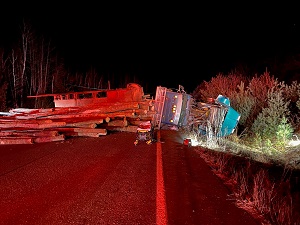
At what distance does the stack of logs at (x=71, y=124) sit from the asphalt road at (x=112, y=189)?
2.18 metres

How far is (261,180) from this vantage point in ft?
17.1

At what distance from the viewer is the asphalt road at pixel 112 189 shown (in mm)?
3947

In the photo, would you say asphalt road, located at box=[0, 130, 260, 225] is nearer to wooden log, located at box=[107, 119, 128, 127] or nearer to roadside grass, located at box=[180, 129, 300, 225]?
roadside grass, located at box=[180, 129, 300, 225]

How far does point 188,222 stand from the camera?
3748 mm

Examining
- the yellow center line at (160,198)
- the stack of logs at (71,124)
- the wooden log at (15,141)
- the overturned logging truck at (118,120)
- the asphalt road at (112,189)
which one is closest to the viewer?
the yellow center line at (160,198)

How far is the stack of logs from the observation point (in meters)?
10.9

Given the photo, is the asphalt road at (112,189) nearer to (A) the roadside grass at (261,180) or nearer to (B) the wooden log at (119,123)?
(A) the roadside grass at (261,180)

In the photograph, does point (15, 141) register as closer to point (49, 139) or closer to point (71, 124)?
point (49, 139)

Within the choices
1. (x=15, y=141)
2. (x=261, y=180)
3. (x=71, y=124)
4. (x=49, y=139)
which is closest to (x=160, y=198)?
(x=261, y=180)

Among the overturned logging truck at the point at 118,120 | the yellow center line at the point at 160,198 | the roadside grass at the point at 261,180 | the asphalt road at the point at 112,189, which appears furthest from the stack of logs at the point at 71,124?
the yellow center line at the point at 160,198

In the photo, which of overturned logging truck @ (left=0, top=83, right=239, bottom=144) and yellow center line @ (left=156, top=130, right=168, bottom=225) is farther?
overturned logging truck @ (left=0, top=83, right=239, bottom=144)

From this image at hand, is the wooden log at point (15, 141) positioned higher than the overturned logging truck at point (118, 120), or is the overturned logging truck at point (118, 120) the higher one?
the overturned logging truck at point (118, 120)

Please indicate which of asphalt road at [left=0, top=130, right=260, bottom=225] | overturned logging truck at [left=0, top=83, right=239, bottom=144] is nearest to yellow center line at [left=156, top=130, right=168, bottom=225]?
asphalt road at [left=0, top=130, right=260, bottom=225]

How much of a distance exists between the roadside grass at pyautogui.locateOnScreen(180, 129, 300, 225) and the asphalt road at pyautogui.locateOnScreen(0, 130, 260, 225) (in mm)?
225
